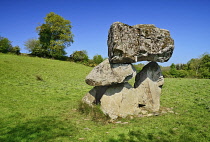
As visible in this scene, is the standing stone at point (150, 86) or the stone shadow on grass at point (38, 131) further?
the standing stone at point (150, 86)

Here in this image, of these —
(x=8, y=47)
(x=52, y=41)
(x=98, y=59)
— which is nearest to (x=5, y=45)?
(x=8, y=47)

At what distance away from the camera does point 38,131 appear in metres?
8.45

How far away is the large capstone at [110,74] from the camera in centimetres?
1058

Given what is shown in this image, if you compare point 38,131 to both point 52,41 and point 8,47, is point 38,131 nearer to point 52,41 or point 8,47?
point 52,41

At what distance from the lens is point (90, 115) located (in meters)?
10.9

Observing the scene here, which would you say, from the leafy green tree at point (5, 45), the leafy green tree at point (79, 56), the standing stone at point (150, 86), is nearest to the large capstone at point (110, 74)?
the standing stone at point (150, 86)

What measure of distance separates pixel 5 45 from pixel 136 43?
207 ft

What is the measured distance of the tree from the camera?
58500 mm

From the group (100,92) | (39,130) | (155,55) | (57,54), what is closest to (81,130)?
(39,130)

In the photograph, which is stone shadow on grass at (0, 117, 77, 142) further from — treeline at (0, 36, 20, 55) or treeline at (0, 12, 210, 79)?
treeline at (0, 36, 20, 55)

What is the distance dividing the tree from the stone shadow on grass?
5106cm

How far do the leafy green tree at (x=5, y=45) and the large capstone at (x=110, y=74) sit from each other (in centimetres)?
5805

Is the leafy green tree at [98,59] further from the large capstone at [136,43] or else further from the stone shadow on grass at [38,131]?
the stone shadow on grass at [38,131]

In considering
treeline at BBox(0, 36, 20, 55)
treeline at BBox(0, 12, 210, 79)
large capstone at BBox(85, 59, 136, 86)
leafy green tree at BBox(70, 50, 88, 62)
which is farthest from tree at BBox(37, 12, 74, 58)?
large capstone at BBox(85, 59, 136, 86)
